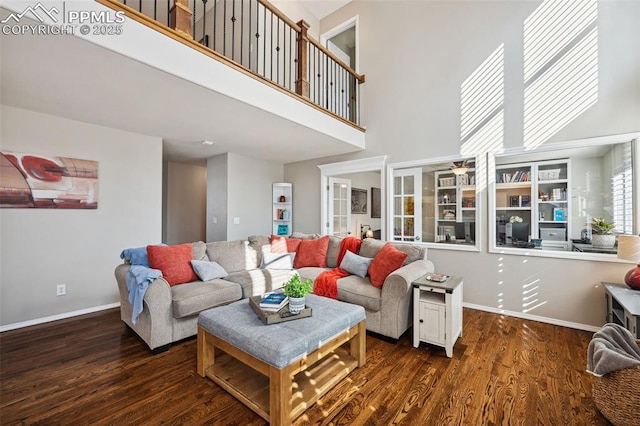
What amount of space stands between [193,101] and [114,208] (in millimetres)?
2085

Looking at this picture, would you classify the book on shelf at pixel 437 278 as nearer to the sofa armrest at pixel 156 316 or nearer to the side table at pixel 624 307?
the side table at pixel 624 307

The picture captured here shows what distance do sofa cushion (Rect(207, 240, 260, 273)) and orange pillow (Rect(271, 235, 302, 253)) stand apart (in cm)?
29

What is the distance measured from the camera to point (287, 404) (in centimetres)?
158

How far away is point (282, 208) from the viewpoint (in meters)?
5.86

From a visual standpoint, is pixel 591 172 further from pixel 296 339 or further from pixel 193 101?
pixel 193 101

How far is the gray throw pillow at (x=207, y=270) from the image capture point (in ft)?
9.84

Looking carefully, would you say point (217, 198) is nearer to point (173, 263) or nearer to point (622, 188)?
point (173, 263)

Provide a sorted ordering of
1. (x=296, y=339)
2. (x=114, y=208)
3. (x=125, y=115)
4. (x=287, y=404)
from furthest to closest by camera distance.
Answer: (x=114, y=208), (x=125, y=115), (x=296, y=339), (x=287, y=404)

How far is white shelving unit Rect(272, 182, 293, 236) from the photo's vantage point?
5.76 meters

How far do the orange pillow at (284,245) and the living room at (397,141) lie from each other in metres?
1.45

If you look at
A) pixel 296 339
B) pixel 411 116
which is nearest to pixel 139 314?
pixel 296 339

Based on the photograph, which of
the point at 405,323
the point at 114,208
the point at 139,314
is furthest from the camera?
the point at 114,208

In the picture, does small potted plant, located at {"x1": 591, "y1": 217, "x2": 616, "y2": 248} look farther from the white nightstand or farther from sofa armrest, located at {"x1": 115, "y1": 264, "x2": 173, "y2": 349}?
sofa armrest, located at {"x1": 115, "y1": 264, "x2": 173, "y2": 349}

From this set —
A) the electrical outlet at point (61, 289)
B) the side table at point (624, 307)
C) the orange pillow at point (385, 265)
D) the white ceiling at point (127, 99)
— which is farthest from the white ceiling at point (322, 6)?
the electrical outlet at point (61, 289)
